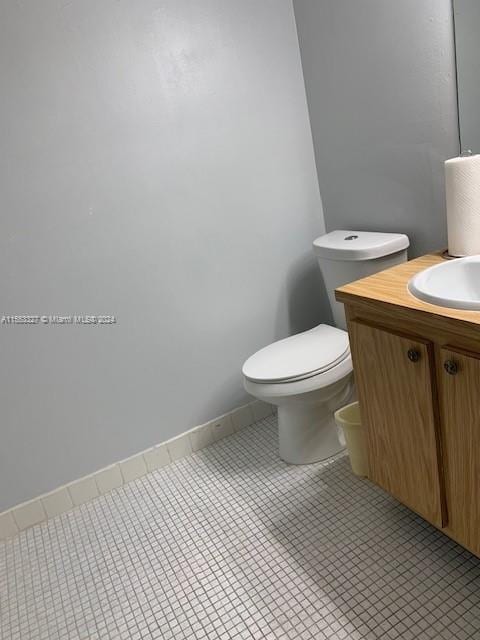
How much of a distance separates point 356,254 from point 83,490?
57.5 inches

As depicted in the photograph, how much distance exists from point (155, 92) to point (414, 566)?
5.98 ft

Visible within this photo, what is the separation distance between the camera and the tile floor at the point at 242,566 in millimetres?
1341

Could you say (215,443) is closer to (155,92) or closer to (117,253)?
(117,253)

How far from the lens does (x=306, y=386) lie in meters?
1.78

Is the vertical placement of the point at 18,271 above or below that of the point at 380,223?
above

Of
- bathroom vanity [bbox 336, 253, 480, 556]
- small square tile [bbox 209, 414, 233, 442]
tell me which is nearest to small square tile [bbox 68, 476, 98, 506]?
small square tile [bbox 209, 414, 233, 442]

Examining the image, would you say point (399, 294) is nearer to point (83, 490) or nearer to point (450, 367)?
point (450, 367)

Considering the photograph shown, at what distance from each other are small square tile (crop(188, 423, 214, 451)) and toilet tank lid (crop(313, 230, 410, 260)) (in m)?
0.94

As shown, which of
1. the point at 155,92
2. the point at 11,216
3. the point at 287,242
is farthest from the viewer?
the point at 287,242

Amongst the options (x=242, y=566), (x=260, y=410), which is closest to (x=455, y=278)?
(x=242, y=566)

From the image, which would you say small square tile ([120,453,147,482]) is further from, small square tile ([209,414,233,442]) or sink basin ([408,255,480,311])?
sink basin ([408,255,480,311])

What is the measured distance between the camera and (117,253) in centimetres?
192

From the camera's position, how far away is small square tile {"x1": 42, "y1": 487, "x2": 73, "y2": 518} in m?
2.00

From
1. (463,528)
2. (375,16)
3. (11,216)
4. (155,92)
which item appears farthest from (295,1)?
(463,528)
